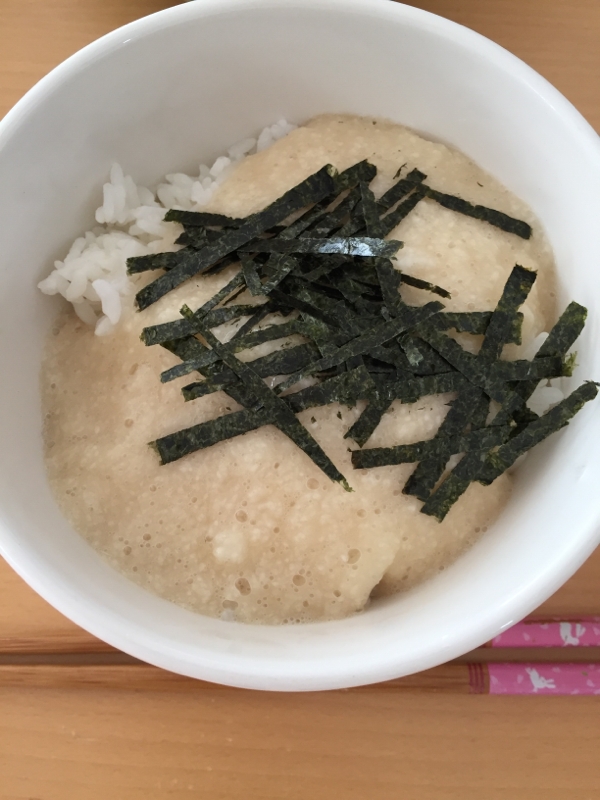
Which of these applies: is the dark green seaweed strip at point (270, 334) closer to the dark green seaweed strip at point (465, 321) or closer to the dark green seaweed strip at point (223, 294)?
the dark green seaweed strip at point (223, 294)

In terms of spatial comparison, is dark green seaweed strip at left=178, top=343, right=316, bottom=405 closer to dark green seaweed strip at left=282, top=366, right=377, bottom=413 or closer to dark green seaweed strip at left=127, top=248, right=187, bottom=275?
dark green seaweed strip at left=282, top=366, right=377, bottom=413

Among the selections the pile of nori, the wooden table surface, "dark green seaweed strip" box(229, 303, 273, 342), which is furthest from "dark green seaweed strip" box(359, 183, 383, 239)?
the wooden table surface

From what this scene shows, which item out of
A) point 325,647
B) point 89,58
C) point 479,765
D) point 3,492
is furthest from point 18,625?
point 89,58

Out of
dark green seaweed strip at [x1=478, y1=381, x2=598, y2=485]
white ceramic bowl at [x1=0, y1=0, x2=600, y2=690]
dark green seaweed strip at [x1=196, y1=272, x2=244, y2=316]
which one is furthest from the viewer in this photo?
dark green seaweed strip at [x1=196, y1=272, x2=244, y2=316]

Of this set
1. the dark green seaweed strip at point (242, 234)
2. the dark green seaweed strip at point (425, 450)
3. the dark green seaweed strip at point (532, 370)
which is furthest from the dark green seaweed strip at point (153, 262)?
the dark green seaweed strip at point (532, 370)

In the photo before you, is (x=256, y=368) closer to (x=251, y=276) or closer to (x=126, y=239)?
(x=251, y=276)

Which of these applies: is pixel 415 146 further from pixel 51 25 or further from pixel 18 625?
pixel 18 625
